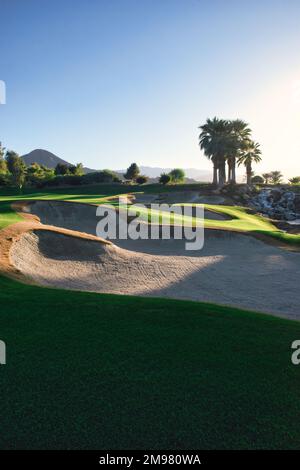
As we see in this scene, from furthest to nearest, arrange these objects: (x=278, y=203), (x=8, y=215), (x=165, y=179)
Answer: (x=165, y=179) < (x=278, y=203) < (x=8, y=215)

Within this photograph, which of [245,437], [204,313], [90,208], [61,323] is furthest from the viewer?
[90,208]

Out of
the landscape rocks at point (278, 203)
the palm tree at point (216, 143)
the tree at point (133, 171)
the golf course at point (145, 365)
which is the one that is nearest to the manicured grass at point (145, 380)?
the golf course at point (145, 365)

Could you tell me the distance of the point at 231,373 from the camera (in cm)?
513

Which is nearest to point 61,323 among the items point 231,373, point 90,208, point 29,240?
point 231,373

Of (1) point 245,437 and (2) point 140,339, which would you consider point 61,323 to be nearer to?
(2) point 140,339

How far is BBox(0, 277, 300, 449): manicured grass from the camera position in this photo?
12.9 ft

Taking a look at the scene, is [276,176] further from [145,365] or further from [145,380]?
[145,380]

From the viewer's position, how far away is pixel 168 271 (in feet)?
45.3

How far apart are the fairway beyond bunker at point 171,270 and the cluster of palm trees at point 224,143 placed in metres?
48.1

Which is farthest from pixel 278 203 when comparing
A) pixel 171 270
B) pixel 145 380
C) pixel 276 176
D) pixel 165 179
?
pixel 145 380

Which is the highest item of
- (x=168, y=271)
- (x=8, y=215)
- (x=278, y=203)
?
(x=278, y=203)

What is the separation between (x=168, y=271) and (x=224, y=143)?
55138mm

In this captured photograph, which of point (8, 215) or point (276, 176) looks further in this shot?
point (276, 176)

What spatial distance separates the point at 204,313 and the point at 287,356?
237 cm
